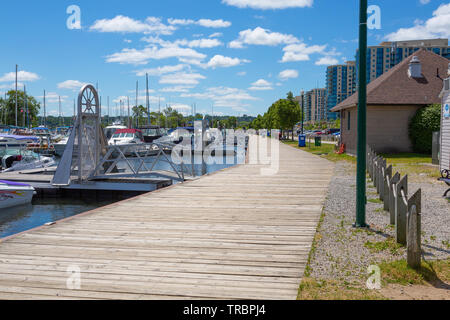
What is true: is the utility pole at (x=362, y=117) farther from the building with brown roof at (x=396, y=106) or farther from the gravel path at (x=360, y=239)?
the building with brown roof at (x=396, y=106)

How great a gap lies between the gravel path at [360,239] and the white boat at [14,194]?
12730 mm

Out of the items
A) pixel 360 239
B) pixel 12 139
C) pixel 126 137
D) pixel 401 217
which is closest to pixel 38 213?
pixel 360 239

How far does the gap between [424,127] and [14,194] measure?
23.0m

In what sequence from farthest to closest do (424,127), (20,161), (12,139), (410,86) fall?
(12,139) → (410,86) → (20,161) → (424,127)

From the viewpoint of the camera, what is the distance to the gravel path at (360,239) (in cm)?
532

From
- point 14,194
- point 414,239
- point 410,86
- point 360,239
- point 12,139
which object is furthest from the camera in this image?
point 12,139

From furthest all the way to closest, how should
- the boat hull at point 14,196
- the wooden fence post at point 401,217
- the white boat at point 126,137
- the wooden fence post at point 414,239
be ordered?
the white boat at point 126,137 < the boat hull at point 14,196 < the wooden fence post at point 401,217 < the wooden fence post at point 414,239

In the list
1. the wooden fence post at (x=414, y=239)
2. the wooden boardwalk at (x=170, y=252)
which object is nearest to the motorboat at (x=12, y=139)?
the wooden boardwalk at (x=170, y=252)

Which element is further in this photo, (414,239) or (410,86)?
(410,86)

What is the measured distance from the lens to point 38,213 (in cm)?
1669

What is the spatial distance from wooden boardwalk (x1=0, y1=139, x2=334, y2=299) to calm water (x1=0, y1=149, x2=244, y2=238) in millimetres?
6539

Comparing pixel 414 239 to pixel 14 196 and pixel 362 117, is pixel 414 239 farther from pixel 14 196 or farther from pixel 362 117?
pixel 14 196

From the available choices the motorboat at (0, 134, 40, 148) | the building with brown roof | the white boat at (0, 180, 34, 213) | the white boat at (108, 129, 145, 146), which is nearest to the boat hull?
the white boat at (0, 180, 34, 213)
